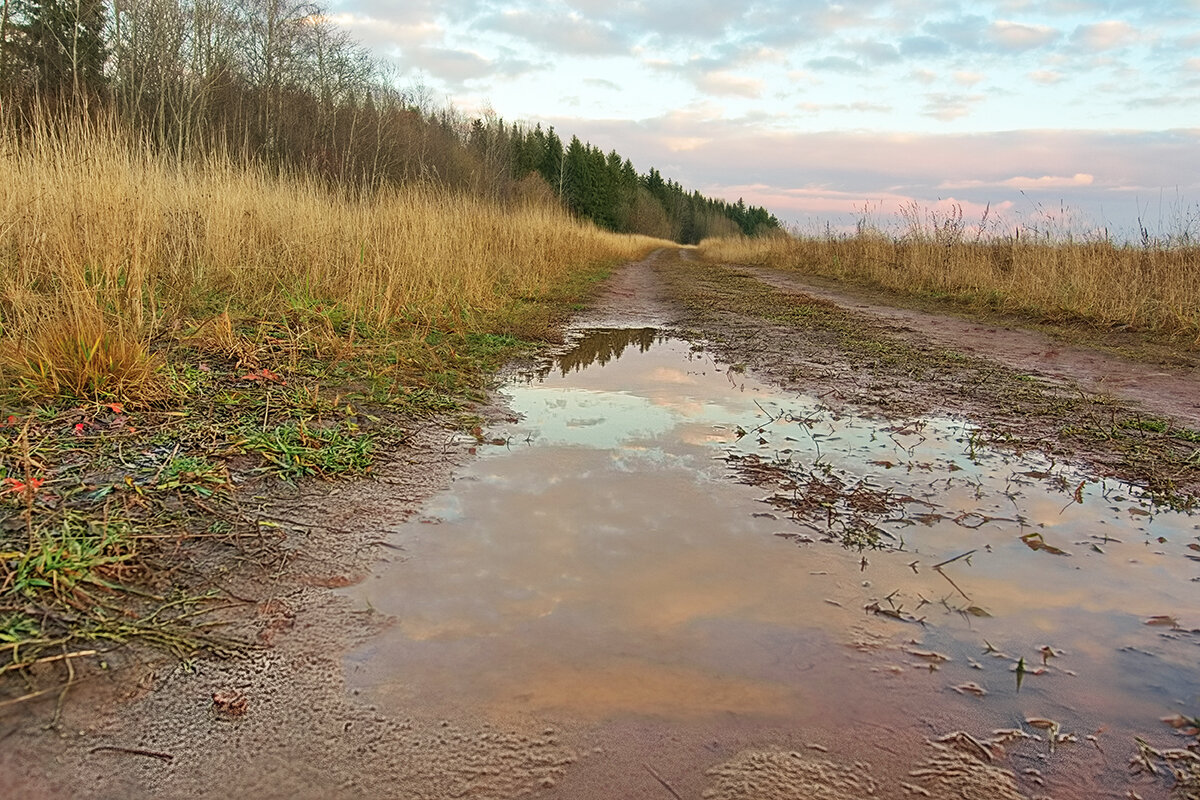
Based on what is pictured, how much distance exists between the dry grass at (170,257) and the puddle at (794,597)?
6.61ft

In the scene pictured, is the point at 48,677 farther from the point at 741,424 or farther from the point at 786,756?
the point at 741,424

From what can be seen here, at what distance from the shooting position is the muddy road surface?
1334 millimetres

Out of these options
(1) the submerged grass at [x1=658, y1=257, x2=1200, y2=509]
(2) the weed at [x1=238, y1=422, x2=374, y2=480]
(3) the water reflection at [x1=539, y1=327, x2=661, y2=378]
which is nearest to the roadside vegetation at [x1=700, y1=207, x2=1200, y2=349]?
(1) the submerged grass at [x1=658, y1=257, x2=1200, y2=509]

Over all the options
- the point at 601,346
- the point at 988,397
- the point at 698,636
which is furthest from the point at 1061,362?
the point at 698,636

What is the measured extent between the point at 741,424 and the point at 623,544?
181cm

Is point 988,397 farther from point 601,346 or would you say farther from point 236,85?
point 236,85

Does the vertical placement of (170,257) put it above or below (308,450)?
above

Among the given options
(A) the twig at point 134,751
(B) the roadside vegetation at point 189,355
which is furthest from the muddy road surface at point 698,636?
(B) the roadside vegetation at point 189,355

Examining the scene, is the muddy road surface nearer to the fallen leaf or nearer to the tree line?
the fallen leaf

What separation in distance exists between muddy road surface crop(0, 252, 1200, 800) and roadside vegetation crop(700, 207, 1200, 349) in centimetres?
565

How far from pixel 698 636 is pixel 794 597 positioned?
0.38 metres

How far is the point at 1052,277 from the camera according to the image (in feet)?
33.3

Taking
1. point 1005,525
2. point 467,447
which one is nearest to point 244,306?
point 467,447

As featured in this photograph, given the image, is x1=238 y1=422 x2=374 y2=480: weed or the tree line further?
the tree line
